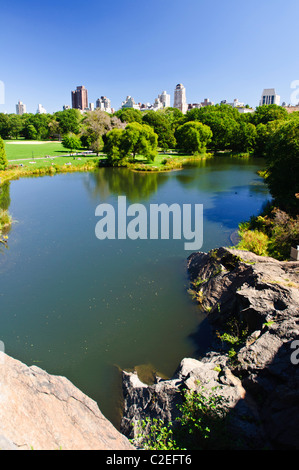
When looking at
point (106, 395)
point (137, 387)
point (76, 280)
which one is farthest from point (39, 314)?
point (137, 387)

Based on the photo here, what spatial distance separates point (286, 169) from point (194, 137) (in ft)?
137

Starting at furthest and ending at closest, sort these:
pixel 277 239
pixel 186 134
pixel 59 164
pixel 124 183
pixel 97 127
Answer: pixel 186 134
pixel 97 127
pixel 59 164
pixel 124 183
pixel 277 239

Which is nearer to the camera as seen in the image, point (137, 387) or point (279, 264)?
point (137, 387)

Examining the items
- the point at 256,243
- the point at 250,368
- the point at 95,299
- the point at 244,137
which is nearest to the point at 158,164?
the point at 244,137

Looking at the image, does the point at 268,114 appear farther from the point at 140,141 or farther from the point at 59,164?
the point at 59,164

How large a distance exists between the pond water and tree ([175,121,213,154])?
36281mm

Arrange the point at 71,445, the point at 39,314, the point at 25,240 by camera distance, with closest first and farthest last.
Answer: the point at 71,445 < the point at 39,314 < the point at 25,240

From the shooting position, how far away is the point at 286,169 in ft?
59.0

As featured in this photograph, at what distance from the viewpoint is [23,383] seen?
630 cm

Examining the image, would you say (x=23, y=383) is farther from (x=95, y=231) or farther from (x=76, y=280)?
(x=95, y=231)

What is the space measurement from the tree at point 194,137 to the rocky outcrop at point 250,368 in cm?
4992

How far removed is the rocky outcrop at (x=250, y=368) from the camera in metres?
5.52

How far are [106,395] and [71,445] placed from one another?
10.1 feet

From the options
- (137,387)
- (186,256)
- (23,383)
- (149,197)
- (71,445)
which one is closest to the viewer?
(71,445)
